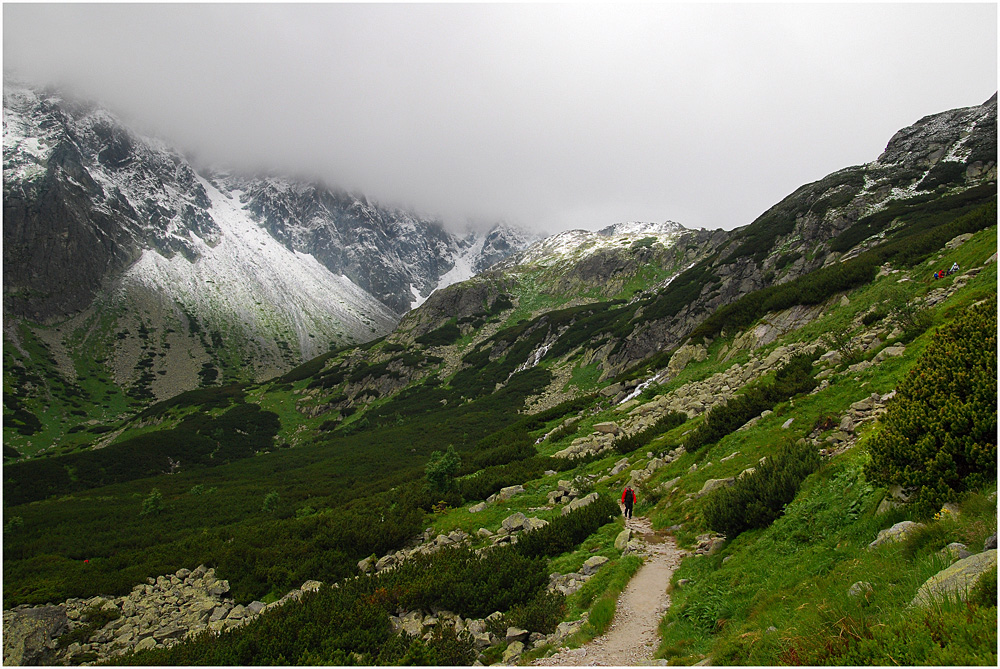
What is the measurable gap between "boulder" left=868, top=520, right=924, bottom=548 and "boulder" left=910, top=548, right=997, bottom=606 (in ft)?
4.47

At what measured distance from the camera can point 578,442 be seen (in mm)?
23891

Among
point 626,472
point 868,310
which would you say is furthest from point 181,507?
point 868,310

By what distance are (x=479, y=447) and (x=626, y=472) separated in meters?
18.2

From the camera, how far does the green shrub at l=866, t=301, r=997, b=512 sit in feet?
18.2

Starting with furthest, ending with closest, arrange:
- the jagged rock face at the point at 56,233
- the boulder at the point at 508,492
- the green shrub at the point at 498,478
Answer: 1. the jagged rock face at the point at 56,233
2. the green shrub at the point at 498,478
3. the boulder at the point at 508,492

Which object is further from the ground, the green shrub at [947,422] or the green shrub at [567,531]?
the green shrub at [947,422]

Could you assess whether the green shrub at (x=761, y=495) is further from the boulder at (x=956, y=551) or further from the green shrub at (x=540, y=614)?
the boulder at (x=956, y=551)

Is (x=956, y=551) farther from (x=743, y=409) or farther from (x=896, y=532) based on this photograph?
(x=743, y=409)

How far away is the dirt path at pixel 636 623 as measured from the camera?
6.84 meters

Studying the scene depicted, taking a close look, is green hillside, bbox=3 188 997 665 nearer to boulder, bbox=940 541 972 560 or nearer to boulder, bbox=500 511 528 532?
boulder, bbox=940 541 972 560

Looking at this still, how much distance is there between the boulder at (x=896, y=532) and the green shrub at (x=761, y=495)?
3129 mm

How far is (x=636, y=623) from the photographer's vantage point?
302 inches

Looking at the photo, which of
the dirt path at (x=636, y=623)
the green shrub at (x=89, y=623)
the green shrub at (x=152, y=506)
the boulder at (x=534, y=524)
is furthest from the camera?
the green shrub at (x=152, y=506)

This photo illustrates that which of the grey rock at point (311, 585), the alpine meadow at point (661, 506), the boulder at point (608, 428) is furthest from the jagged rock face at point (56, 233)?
the boulder at point (608, 428)
